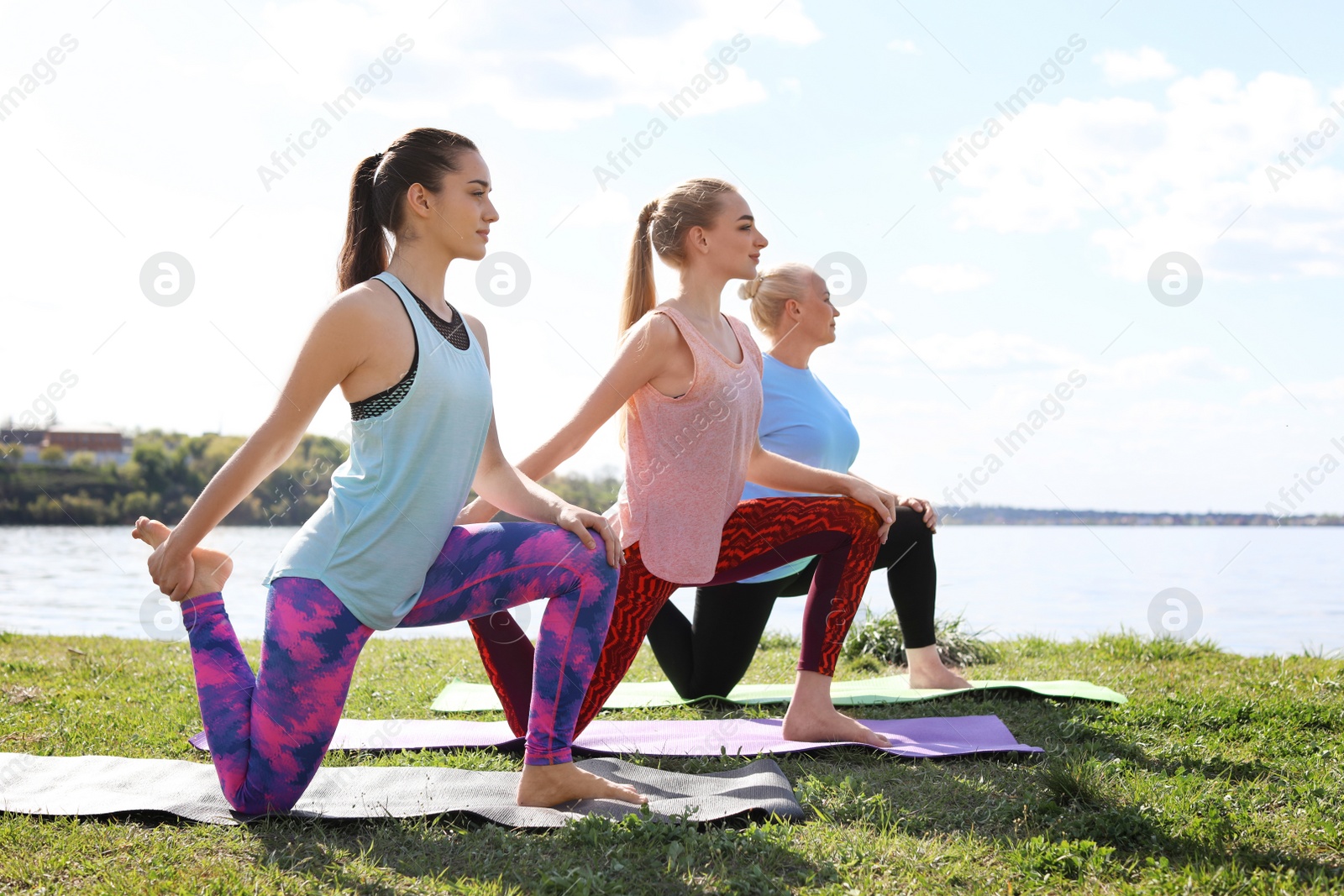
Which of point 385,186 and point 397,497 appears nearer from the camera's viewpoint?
point 397,497

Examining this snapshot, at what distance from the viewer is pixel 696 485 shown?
3537 mm

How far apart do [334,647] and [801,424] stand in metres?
2.43

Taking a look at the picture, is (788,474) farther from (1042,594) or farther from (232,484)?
(1042,594)

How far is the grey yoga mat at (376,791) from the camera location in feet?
8.79

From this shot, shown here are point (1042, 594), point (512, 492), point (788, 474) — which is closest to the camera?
point (512, 492)

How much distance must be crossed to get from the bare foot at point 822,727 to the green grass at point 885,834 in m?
0.08

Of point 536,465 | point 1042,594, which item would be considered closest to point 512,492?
point 536,465

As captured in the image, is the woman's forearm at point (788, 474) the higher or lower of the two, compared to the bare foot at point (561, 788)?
higher

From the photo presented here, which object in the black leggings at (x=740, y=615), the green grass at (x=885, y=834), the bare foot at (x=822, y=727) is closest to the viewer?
the green grass at (x=885, y=834)

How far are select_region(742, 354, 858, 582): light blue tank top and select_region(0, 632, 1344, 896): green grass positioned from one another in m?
1.33

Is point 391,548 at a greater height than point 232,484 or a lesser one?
greater

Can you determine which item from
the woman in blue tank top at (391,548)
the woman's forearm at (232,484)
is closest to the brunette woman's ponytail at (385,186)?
the woman in blue tank top at (391,548)

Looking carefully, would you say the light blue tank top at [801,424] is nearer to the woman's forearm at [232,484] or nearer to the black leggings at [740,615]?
the black leggings at [740,615]

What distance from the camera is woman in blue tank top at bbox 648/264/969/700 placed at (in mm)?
4258
